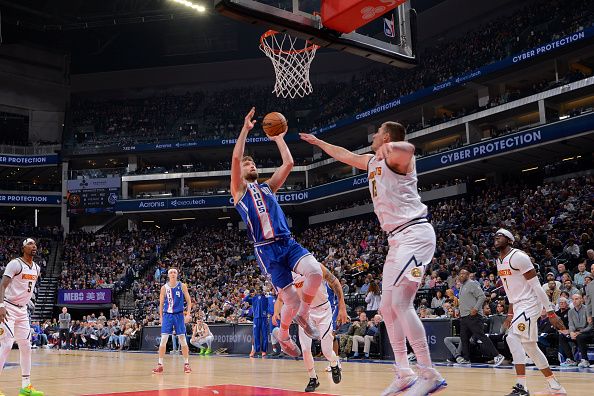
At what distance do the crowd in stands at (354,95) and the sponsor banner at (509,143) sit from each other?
339cm

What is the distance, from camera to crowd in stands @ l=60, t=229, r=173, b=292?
Result: 3938 cm

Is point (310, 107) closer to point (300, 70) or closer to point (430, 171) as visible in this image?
point (430, 171)

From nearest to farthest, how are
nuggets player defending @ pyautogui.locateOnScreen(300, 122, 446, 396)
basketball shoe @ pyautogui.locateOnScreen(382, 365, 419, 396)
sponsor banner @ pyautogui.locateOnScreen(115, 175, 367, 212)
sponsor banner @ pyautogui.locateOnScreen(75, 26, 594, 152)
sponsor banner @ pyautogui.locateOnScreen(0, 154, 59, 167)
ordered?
nuggets player defending @ pyautogui.locateOnScreen(300, 122, 446, 396), basketball shoe @ pyautogui.locateOnScreen(382, 365, 419, 396), sponsor banner @ pyautogui.locateOnScreen(75, 26, 594, 152), sponsor banner @ pyautogui.locateOnScreen(115, 175, 367, 212), sponsor banner @ pyautogui.locateOnScreen(0, 154, 59, 167)

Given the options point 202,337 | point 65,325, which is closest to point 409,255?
point 202,337

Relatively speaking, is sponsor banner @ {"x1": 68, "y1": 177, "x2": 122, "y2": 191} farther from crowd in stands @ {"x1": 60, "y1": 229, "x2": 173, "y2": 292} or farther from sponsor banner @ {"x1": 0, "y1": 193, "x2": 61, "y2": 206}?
crowd in stands @ {"x1": 60, "y1": 229, "x2": 173, "y2": 292}

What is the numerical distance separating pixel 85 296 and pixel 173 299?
2587 cm

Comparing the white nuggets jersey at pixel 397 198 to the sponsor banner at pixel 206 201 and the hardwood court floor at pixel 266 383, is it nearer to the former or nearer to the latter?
the hardwood court floor at pixel 266 383

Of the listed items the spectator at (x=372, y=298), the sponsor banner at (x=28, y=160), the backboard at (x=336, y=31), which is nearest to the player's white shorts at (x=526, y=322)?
the backboard at (x=336, y=31)

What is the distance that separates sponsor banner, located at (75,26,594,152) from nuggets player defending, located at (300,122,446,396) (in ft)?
86.9

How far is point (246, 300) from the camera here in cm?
2441

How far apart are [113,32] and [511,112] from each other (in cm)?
2976

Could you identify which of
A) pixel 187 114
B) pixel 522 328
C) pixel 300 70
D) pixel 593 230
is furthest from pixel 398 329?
pixel 187 114

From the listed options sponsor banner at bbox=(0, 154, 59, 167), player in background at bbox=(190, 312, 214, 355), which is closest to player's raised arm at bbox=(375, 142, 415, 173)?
player in background at bbox=(190, 312, 214, 355)

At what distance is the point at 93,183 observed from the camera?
45750mm
